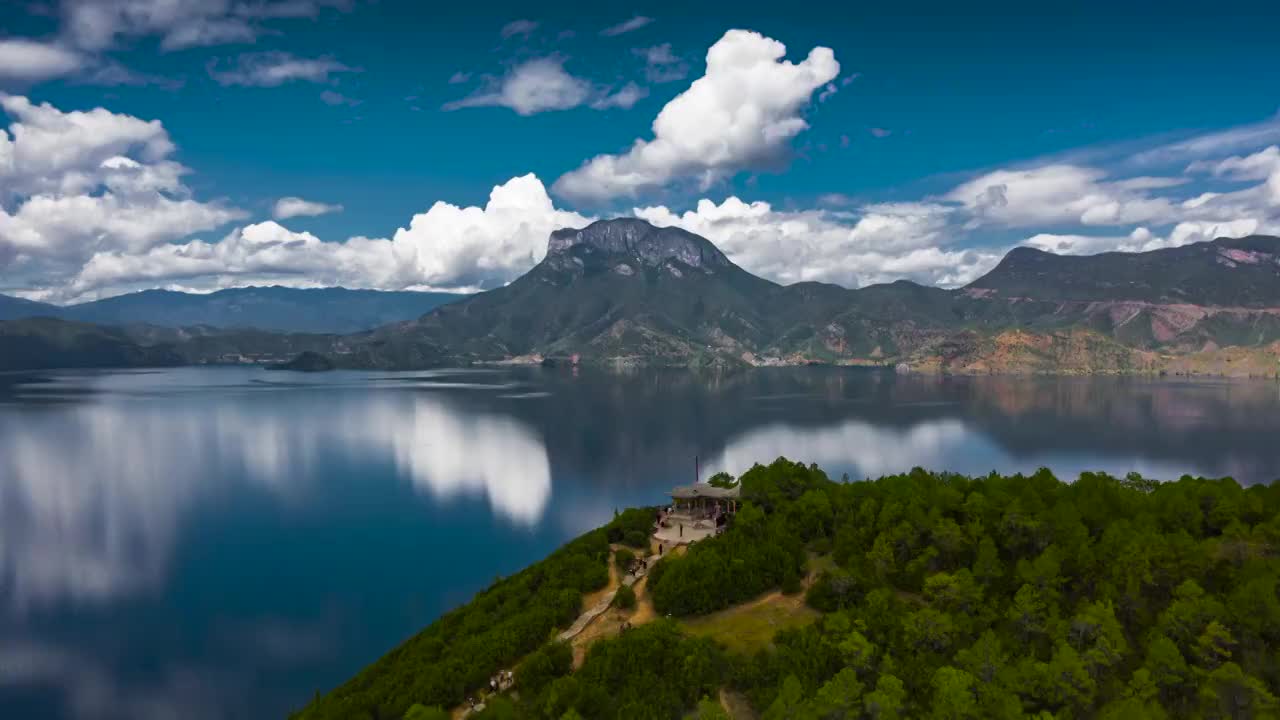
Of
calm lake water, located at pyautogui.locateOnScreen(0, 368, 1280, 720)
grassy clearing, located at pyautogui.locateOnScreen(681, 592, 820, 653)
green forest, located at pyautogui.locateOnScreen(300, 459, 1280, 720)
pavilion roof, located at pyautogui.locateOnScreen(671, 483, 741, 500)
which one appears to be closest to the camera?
green forest, located at pyautogui.locateOnScreen(300, 459, 1280, 720)

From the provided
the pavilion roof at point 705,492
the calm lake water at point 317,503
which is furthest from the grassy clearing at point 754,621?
the calm lake water at point 317,503

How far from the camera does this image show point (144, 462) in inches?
5044

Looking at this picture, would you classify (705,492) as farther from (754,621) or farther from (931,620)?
(931,620)

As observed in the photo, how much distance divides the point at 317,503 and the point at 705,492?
63254 millimetres

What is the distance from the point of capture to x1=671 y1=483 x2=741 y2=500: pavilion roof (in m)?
68.4

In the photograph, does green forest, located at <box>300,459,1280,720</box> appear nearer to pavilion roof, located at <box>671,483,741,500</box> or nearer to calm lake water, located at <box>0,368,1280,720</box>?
pavilion roof, located at <box>671,483,741,500</box>

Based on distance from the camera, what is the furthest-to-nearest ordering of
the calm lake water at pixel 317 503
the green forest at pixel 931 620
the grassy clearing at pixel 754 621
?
1. the calm lake water at pixel 317 503
2. the grassy clearing at pixel 754 621
3. the green forest at pixel 931 620

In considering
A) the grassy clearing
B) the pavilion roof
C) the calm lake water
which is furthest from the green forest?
the calm lake water

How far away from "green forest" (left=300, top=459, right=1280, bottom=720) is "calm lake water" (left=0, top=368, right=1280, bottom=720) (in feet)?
50.2

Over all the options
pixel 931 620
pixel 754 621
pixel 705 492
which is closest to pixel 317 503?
pixel 705 492

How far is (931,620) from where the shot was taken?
3994 centimetres

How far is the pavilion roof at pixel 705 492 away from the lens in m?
68.4

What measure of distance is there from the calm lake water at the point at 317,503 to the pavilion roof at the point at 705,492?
1918cm

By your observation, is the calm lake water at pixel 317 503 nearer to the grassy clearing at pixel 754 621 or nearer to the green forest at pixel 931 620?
the green forest at pixel 931 620
